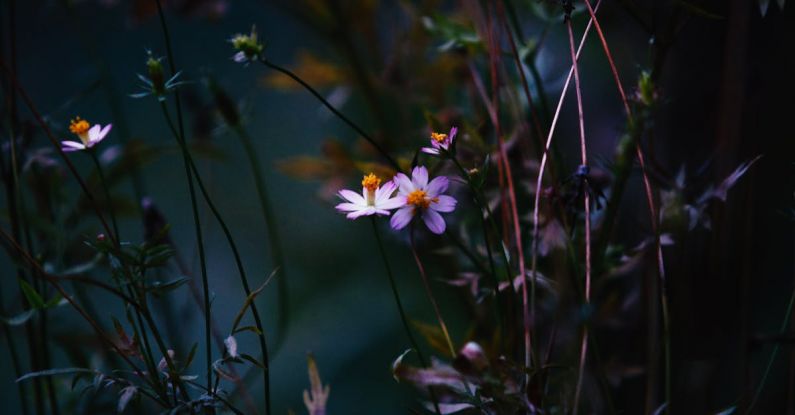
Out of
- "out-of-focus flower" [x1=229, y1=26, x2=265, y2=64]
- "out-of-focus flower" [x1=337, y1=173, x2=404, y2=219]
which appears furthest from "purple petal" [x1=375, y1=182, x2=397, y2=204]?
"out-of-focus flower" [x1=229, y1=26, x2=265, y2=64]

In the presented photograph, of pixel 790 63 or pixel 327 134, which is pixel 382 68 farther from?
pixel 790 63

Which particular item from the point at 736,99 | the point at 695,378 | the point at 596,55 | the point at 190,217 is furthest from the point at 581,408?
the point at 190,217


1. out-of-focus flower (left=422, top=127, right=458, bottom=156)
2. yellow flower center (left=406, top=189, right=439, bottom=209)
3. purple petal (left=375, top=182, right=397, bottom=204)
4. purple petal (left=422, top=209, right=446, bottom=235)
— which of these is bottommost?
purple petal (left=422, top=209, right=446, bottom=235)

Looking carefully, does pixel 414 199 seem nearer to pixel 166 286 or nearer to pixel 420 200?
pixel 420 200

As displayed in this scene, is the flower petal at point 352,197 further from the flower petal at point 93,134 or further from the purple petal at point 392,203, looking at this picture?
the flower petal at point 93,134

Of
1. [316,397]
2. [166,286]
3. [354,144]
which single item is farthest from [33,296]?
[354,144]

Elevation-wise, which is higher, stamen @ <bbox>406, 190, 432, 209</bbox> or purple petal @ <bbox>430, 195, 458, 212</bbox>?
stamen @ <bbox>406, 190, 432, 209</bbox>

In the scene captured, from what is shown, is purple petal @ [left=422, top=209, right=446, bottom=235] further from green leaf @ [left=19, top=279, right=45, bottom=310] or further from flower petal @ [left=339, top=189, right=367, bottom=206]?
green leaf @ [left=19, top=279, right=45, bottom=310]

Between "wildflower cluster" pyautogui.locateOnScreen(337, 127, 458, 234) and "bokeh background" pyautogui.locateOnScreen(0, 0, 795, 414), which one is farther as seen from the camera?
"bokeh background" pyautogui.locateOnScreen(0, 0, 795, 414)
